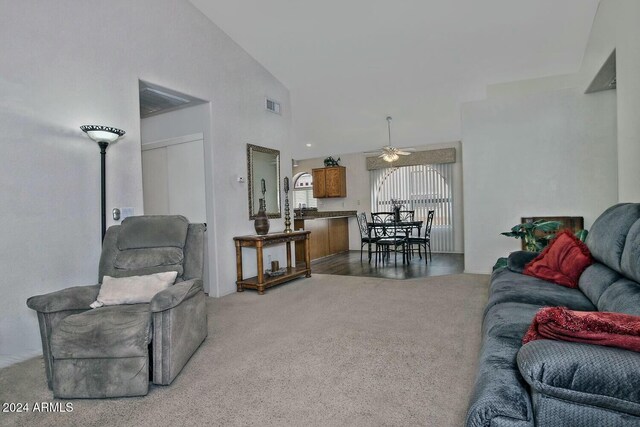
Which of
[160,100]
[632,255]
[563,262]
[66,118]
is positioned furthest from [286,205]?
[632,255]

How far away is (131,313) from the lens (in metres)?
2.05

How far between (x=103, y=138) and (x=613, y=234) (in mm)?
3667

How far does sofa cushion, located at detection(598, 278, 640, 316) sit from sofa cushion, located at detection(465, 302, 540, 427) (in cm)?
39

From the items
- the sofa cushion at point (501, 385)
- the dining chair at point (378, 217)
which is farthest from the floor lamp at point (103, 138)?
the dining chair at point (378, 217)

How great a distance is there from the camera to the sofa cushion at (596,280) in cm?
196

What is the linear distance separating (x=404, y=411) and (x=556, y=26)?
4723 mm

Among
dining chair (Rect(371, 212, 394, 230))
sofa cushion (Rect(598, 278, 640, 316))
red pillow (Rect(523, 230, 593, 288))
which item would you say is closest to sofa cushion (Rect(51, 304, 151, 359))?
sofa cushion (Rect(598, 278, 640, 316))

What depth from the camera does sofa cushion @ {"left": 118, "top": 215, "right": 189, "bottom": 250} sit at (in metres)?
2.76

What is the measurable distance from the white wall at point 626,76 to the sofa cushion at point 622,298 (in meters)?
1.40

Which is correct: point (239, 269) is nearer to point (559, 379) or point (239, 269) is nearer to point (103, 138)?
point (103, 138)

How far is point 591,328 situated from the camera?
111 centimetres

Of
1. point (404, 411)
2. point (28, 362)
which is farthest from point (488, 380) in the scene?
point (28, 362)

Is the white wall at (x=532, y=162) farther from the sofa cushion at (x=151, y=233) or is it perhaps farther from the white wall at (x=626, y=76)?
the sofa cushion at (x=151, y=233)

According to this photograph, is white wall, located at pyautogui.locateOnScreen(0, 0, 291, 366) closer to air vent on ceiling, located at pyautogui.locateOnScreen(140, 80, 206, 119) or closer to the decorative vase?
air vent on ceiling, located at pyautogui.locateOnScreen(140, 80, 206, 119)
